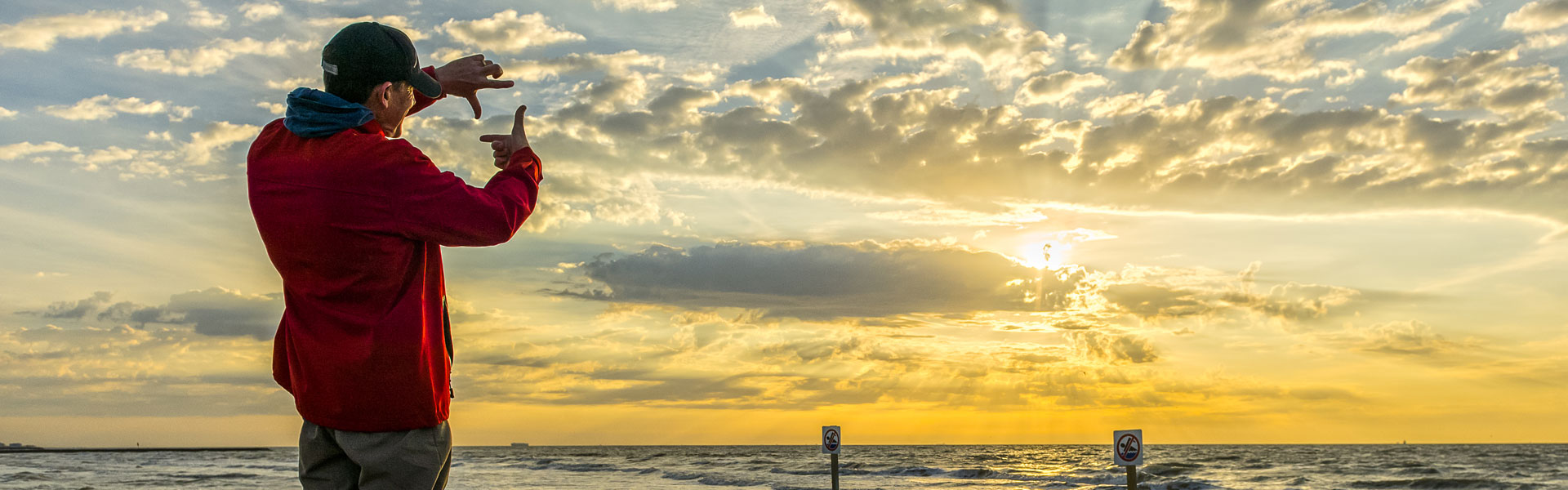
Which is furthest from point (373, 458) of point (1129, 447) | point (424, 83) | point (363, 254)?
point (1129, 447)

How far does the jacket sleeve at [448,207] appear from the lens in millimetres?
1666

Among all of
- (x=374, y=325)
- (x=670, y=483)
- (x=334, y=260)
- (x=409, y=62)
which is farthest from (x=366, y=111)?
(x=670, y=483)

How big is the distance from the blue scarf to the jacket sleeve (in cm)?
13

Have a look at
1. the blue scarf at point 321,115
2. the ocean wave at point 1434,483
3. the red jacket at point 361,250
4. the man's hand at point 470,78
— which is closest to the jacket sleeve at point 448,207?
the red jacket at point 361,250

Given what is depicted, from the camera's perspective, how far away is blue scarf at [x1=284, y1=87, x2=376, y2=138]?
1719mm

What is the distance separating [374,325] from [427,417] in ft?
0.63

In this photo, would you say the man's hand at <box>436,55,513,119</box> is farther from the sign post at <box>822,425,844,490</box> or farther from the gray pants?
the sign post at <box>822,425,844,490</box>

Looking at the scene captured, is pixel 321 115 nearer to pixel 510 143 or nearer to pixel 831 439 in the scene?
pixel 510 143

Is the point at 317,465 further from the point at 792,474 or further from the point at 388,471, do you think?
the point at 792,474

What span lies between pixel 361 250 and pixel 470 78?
636mm

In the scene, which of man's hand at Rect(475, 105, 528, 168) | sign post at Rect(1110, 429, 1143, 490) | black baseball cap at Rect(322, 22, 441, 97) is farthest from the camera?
sign post at Rect(1110, 429, 1143, 490)

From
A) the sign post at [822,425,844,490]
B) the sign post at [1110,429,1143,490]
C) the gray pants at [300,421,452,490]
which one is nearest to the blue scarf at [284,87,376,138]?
the gray pants at [300,421,452,490]

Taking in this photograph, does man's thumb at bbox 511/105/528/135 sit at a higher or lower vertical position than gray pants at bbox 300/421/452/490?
higher

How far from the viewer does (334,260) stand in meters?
1.68
